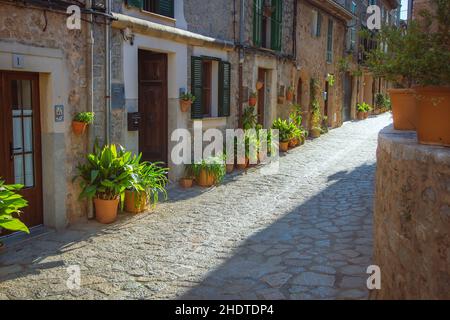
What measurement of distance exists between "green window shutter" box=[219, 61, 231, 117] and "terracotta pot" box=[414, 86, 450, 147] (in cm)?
775

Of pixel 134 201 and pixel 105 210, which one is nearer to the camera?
pixel 105 210

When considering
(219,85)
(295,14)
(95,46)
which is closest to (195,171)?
(219,85)

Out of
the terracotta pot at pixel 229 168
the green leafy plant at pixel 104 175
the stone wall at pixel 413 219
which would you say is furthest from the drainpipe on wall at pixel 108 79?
the stone wall at pixel 413 219

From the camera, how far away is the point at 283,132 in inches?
547

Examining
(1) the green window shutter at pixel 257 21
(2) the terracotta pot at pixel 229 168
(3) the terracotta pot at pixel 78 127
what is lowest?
(2) the terracotta pot at pixel 229 168

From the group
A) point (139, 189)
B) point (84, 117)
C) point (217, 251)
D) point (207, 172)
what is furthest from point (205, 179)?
point (217, 251)

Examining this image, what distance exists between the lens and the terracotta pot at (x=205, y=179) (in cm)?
932

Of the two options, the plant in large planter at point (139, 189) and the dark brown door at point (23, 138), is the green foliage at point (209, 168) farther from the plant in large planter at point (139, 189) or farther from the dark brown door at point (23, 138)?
the dark brown door at point (23, 138)

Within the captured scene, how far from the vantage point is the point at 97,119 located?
278 inches

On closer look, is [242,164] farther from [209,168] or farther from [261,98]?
[261,98]

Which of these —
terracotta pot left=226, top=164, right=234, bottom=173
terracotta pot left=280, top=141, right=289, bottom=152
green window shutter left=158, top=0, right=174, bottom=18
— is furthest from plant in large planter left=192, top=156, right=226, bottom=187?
terracotta pot left=280, top=141, right=289, bottom=152

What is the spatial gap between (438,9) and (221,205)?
5.22 meters

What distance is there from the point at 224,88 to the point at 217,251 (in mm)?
6011

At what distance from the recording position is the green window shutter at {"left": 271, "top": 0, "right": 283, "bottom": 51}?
13.9 m
